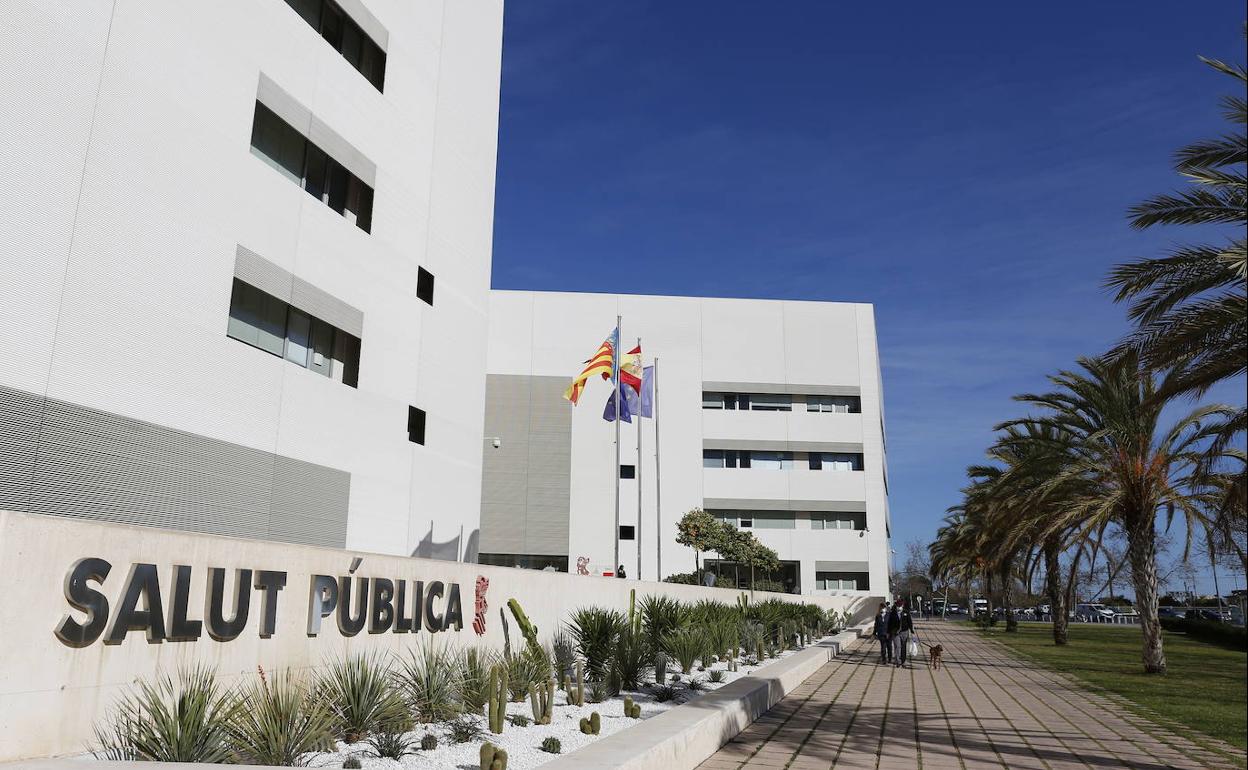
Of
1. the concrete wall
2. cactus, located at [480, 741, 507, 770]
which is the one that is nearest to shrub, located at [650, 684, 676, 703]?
the concrete wall

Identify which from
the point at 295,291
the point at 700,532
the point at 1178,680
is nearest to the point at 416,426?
the point at 295,291

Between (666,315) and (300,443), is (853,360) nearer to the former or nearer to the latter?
(666,315)

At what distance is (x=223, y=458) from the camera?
15.8 m

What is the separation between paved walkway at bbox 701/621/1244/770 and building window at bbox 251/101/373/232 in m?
14.6

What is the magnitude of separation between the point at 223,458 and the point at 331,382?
3471 mm

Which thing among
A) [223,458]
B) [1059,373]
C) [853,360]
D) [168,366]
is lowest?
[223,458]

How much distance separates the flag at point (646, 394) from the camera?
29.1 m

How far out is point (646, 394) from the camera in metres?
30.2

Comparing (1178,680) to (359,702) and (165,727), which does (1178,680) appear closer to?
(359,702)

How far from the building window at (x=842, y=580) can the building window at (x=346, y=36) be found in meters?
42.6

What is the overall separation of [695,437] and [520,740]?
45.2 metres

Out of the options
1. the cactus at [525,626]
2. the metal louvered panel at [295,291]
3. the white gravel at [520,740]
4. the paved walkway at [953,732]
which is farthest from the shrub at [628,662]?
the metal louvered panel at [295,291]

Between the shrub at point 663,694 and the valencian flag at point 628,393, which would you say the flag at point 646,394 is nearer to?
the valencian flag at point 628,393

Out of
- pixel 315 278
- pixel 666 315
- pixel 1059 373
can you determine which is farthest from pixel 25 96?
pixel 666 315
